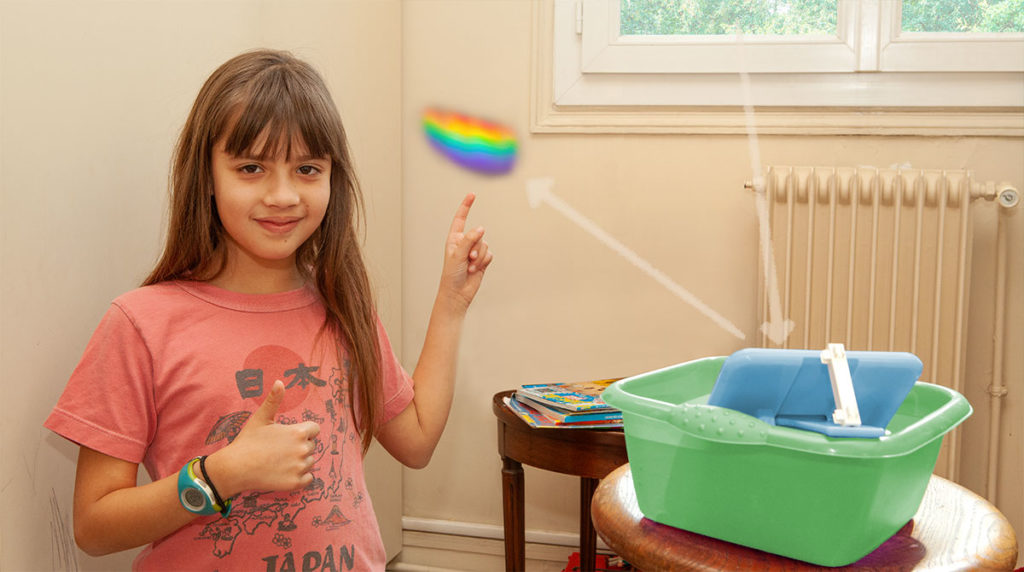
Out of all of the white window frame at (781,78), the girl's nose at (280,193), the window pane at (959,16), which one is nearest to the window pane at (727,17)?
the white window frame at (781,78)

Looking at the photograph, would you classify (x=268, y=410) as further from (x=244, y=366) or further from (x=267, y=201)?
(x=267, y=201)

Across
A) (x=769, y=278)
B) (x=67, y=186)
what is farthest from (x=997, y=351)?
(x=67, y=186)

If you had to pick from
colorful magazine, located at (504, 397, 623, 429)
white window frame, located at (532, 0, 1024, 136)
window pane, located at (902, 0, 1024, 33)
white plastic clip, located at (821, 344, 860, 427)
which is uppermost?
window pane, located at (902, 0, 1024, 33)

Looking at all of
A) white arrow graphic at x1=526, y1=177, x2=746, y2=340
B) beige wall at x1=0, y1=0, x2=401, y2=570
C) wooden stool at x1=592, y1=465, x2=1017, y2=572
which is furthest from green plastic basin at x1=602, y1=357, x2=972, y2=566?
white arrow graphic at x1=526, y1=177, x2=746, y2=340

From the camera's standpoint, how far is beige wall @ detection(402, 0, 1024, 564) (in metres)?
1.82

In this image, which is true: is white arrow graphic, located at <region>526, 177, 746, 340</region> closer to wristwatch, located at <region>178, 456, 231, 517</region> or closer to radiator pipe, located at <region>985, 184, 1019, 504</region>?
radiator pipe, located at <region>985, 184, 1019, 504</region>

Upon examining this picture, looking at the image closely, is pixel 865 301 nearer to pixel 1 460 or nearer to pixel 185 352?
pixel 185 352

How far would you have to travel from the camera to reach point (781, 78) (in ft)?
6.07

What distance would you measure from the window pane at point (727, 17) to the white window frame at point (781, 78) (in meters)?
0.04

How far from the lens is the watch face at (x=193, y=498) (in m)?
0.88

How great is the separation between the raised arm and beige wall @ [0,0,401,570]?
382mm

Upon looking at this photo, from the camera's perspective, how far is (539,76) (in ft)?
6.43

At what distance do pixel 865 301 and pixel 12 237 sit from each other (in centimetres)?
152

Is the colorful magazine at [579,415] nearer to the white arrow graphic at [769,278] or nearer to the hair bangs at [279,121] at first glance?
the white arrow graphic at [769,278]
